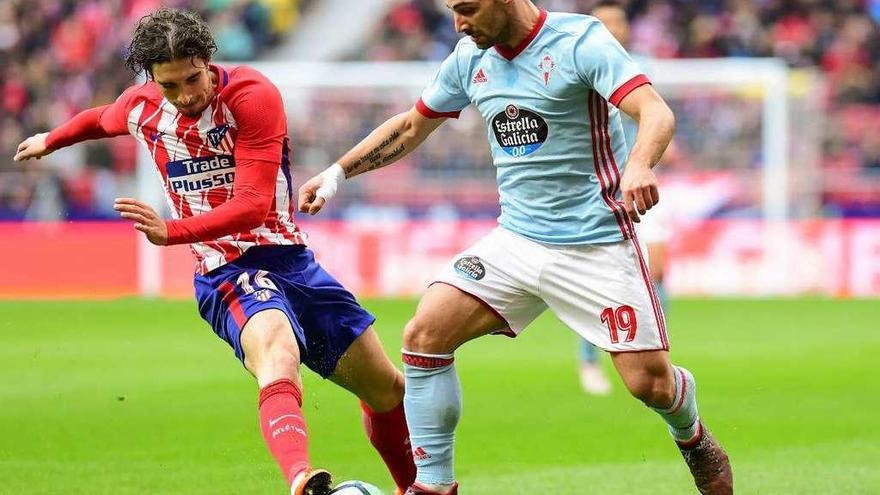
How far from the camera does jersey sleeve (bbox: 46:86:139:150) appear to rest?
673 centimetres

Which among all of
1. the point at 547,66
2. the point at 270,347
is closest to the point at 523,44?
the point at 547,66

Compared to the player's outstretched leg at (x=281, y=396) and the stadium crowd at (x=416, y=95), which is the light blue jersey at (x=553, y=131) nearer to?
the player's outstretched leg at (x=281, y=396)

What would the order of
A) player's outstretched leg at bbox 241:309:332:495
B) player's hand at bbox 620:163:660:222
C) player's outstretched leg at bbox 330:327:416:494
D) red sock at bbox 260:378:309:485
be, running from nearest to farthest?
player's hand at bbox 620:163:660:222, player's outstretched leg at bbox 241:309:332:495, red sock at bbox 260:378:309:485, player's outstretched leg at bbox 330:327:416:494

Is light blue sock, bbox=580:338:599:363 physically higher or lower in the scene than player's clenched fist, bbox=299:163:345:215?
lower

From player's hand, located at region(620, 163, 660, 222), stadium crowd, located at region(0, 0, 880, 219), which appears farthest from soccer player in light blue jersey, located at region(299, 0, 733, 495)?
stadium crowd, located at region(0, 0, 880, 219)

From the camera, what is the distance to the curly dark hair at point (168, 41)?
6.12 m

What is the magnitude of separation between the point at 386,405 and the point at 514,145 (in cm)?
136

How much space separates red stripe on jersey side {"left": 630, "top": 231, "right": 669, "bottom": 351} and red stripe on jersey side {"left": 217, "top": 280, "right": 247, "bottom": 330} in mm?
1625

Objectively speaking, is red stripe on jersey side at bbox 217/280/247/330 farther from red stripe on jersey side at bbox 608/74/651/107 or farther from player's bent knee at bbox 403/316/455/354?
red stripe on jersey side at bbox 608/74/651/107

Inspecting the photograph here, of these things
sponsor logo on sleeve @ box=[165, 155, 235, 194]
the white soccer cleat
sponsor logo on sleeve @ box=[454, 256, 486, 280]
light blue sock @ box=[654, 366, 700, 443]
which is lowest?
the white soccer cleat

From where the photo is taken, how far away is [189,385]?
11.7m

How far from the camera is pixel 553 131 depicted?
6188 millimetres

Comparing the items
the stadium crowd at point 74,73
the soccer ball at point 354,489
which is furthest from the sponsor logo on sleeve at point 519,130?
the stadium crowd at point 74,73

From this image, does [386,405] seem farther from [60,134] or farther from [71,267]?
[71,267]
